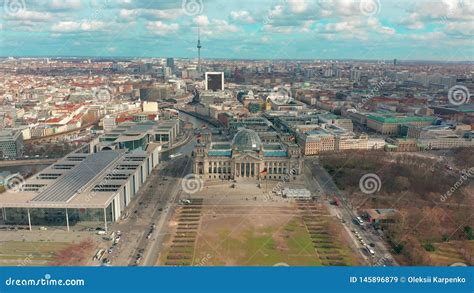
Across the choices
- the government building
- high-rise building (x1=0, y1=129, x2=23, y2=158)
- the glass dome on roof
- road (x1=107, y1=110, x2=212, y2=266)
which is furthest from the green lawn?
high-rise building (x1=0, y1=129, x2=23, y2=158)

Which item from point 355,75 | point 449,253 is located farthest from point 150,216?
point 355,75

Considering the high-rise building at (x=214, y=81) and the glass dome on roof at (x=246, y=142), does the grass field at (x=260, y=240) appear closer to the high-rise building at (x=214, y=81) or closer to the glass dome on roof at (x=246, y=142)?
the glass dome on roof at (x=246, y=142)

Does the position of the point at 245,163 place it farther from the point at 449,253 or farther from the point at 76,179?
the point at 449,253

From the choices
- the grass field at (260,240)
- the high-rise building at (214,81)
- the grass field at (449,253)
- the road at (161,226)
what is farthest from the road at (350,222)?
the high-rise building at (214,81)

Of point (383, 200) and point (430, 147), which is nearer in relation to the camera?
point (383, 200)

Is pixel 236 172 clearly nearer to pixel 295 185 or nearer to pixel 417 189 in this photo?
pixel 295 185

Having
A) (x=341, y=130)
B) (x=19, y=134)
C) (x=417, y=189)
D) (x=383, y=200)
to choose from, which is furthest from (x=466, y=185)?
(x=19, y=134)

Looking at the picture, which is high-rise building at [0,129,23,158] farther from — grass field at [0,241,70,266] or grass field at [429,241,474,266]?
grass field at [429,241,474,266]
